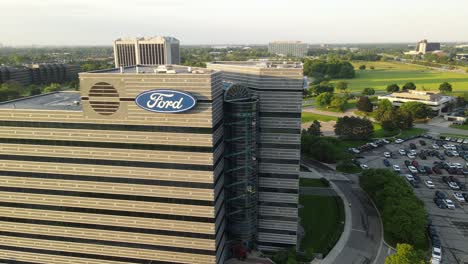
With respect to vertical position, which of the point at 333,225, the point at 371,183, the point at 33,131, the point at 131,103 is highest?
the point at 131,103

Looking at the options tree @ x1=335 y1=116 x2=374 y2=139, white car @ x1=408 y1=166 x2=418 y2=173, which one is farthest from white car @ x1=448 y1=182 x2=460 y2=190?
tree @ x1=335 y1=116 x2=374 y2=139

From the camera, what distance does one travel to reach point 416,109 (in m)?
171

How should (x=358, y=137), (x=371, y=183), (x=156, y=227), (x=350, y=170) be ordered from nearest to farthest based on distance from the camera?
(x=156, y=227) < (x=371, y=183) < (x=350, y=170) < (x=358, y=137)

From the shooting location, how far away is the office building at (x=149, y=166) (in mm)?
55031

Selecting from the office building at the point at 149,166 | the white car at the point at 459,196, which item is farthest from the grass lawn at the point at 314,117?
the office building at the point at 149,166

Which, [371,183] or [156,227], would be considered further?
[371,183]

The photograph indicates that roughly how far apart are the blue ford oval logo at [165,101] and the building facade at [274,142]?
35.1 feet

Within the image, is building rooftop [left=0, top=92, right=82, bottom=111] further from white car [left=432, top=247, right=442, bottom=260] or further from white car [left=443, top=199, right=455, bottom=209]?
white car [left=443, top=199, right=455, bottom=209]

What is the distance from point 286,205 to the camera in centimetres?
6888

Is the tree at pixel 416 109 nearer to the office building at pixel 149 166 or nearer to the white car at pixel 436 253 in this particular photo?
the white car at pixel 436 253

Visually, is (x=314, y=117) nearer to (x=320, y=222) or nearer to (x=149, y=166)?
(x=320, y=222)

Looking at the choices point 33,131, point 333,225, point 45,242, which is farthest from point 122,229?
point 333,225

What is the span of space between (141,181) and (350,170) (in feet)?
260

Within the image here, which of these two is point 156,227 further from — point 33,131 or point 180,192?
point 33,131
